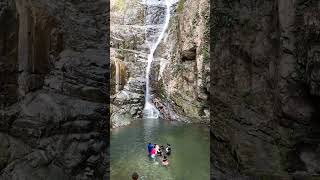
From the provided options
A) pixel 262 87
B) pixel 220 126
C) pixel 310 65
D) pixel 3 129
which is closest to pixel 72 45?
pixel 3 129

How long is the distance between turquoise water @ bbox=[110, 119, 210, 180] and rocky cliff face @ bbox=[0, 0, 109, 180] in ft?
3.12

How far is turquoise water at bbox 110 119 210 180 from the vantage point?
1223cm

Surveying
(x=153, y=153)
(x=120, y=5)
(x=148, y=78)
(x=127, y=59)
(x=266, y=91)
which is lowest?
(x=153, y=153)

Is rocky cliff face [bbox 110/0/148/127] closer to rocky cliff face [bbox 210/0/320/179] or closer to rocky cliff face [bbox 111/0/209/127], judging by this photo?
rocky cliff face [bbox 111/0/209/127]

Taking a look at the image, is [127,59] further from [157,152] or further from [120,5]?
[157,152]

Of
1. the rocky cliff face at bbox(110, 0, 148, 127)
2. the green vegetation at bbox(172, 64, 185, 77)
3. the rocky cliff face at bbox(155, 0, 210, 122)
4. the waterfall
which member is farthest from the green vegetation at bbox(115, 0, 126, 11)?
the green vegetation at bbox(172, 64, 185, 77)

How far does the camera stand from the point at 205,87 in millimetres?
19016

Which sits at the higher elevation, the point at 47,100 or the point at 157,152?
the point at 47,100

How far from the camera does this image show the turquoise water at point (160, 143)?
40.1 feet

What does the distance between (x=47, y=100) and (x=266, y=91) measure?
9273 mm

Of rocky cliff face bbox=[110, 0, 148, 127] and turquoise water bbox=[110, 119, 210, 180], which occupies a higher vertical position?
rocky cliff face bbox=[110, 0, 148, 127]

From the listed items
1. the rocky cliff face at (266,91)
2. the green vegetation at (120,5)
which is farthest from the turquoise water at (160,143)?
the green vegetation at (120,5)

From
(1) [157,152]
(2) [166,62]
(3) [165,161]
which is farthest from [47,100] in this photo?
(2) [166,62]

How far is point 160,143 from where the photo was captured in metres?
15.9
